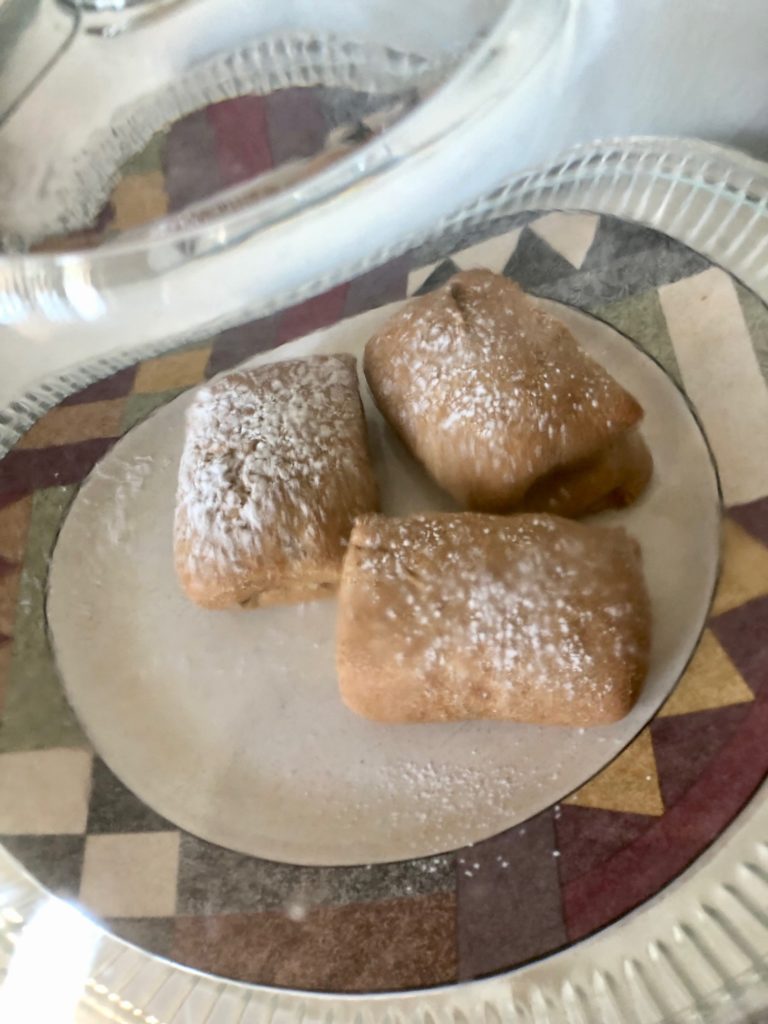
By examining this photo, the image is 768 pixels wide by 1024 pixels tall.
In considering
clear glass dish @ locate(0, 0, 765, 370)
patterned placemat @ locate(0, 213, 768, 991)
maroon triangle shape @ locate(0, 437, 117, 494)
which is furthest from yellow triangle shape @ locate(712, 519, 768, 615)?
maroon triangle shape @ locate(0, 437, 117, 494)

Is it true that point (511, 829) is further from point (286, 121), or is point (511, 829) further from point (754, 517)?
point (286, 121)

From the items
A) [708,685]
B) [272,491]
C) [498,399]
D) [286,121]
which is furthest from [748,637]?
[286,121]

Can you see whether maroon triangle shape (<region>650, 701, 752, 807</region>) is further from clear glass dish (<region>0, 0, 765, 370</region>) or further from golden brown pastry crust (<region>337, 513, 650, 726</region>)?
clear glass dish (<region>0, 0, 765, 370</region>)

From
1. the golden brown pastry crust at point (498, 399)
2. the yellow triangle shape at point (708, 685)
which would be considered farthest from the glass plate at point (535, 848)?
the golden brown pastry crust at point (498, 399)

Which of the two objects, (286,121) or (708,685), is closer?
(708,685)

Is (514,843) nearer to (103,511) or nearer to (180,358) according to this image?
(103,511)

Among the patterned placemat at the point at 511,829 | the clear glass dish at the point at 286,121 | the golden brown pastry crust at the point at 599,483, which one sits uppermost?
the clear glass dish at the point at 286,121

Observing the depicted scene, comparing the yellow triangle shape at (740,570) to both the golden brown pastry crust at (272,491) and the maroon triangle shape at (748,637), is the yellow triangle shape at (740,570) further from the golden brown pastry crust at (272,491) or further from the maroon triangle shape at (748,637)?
the golden brown pastry crust at (272,491)
